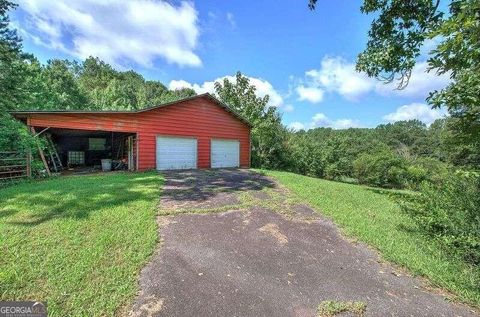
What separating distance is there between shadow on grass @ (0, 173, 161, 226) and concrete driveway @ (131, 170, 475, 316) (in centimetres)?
153

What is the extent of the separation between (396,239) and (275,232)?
2.49 meters

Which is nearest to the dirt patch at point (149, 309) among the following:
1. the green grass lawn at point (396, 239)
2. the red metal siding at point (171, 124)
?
the green grass lawn at point (396, 239)

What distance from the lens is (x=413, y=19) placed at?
6816mm

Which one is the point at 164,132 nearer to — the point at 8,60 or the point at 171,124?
the point at 171,124

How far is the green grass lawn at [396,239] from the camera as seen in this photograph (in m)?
3.93

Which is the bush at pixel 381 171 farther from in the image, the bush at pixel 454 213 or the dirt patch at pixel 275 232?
the dirt patch at pixel 275 232

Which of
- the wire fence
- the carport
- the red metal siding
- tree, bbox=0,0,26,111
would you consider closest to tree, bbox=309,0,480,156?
the red metal siding

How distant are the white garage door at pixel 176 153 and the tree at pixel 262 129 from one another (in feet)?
16.0

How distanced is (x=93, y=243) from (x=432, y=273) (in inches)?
212

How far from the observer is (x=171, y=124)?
13648 mm

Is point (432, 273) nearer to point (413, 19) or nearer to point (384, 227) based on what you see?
point (384, 227)

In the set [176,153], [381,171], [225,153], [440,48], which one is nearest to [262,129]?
[225,153]

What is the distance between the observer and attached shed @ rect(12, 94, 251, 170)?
442 inches

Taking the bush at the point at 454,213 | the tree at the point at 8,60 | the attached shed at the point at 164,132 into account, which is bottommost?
the bush at the point at 454,213
